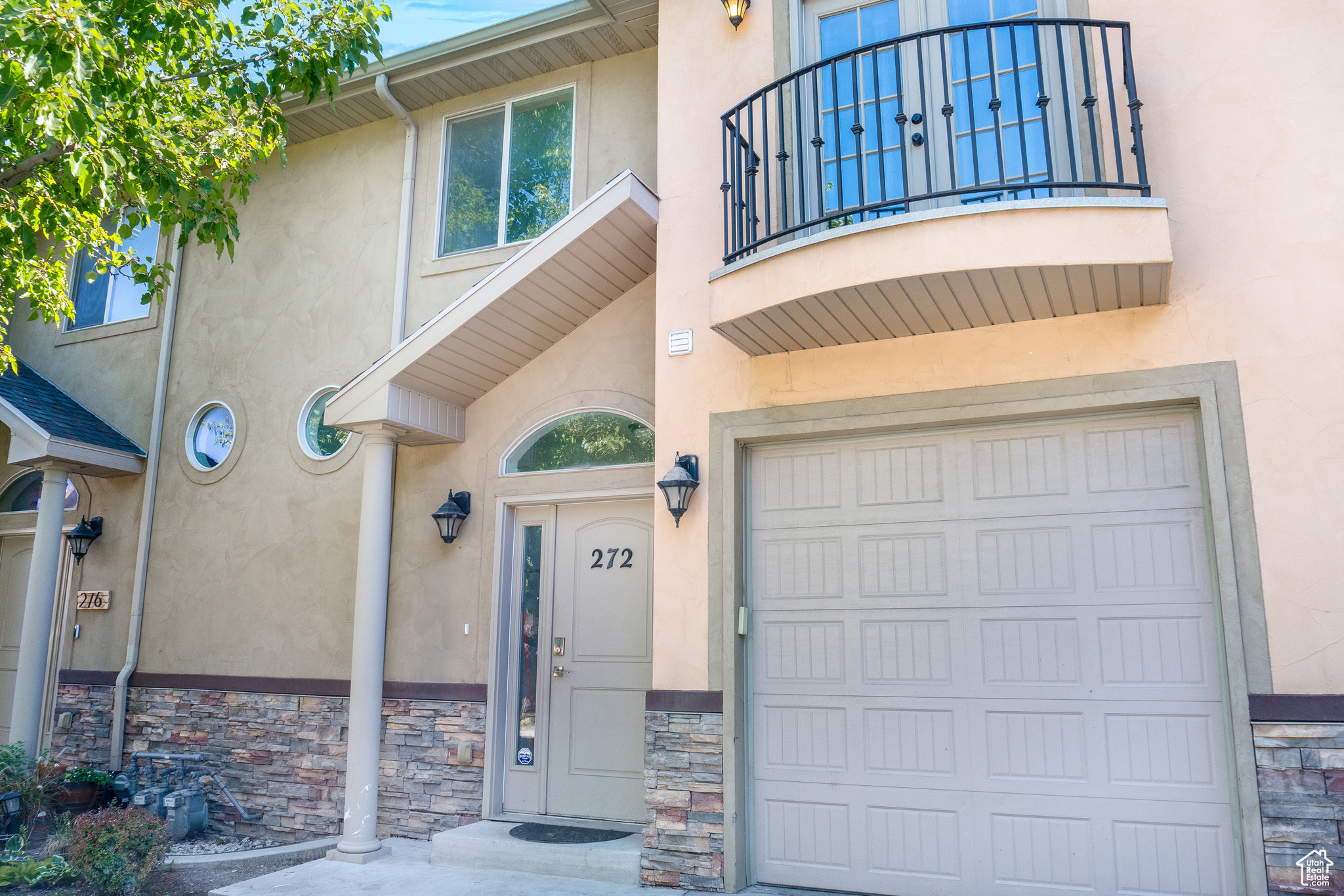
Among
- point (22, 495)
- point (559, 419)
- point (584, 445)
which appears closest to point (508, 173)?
point (559, 419)

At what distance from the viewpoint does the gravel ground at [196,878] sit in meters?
5.37

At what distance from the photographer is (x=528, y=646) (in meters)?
6.50

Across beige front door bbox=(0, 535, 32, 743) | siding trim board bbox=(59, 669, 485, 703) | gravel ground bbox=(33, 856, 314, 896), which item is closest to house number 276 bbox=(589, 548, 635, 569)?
siding trim board bbox=(59, 669, 485, 703)

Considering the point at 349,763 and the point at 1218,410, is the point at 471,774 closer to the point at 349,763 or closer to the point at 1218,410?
the point at 349,763

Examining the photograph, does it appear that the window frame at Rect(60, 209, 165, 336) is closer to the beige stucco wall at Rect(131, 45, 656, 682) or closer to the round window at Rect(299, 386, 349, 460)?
the beige stucco wall at Rect(131, 45, 656, 682)

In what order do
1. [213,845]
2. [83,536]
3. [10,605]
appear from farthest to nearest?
[10,605] < [83,536] < [213,845]

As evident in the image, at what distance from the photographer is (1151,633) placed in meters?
4.35

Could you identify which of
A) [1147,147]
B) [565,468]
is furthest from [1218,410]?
[565,468]

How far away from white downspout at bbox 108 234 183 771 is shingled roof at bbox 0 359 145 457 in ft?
0.83

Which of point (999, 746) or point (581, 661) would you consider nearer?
point (999, 746)

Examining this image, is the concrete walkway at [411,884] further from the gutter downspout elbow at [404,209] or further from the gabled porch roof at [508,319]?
the gutter downspout elbow at [404,209]

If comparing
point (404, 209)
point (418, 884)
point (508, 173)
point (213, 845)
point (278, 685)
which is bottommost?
point (213, 845)

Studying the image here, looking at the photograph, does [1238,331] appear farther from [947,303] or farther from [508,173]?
[508,173]

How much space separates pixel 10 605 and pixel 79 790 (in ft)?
8.82
